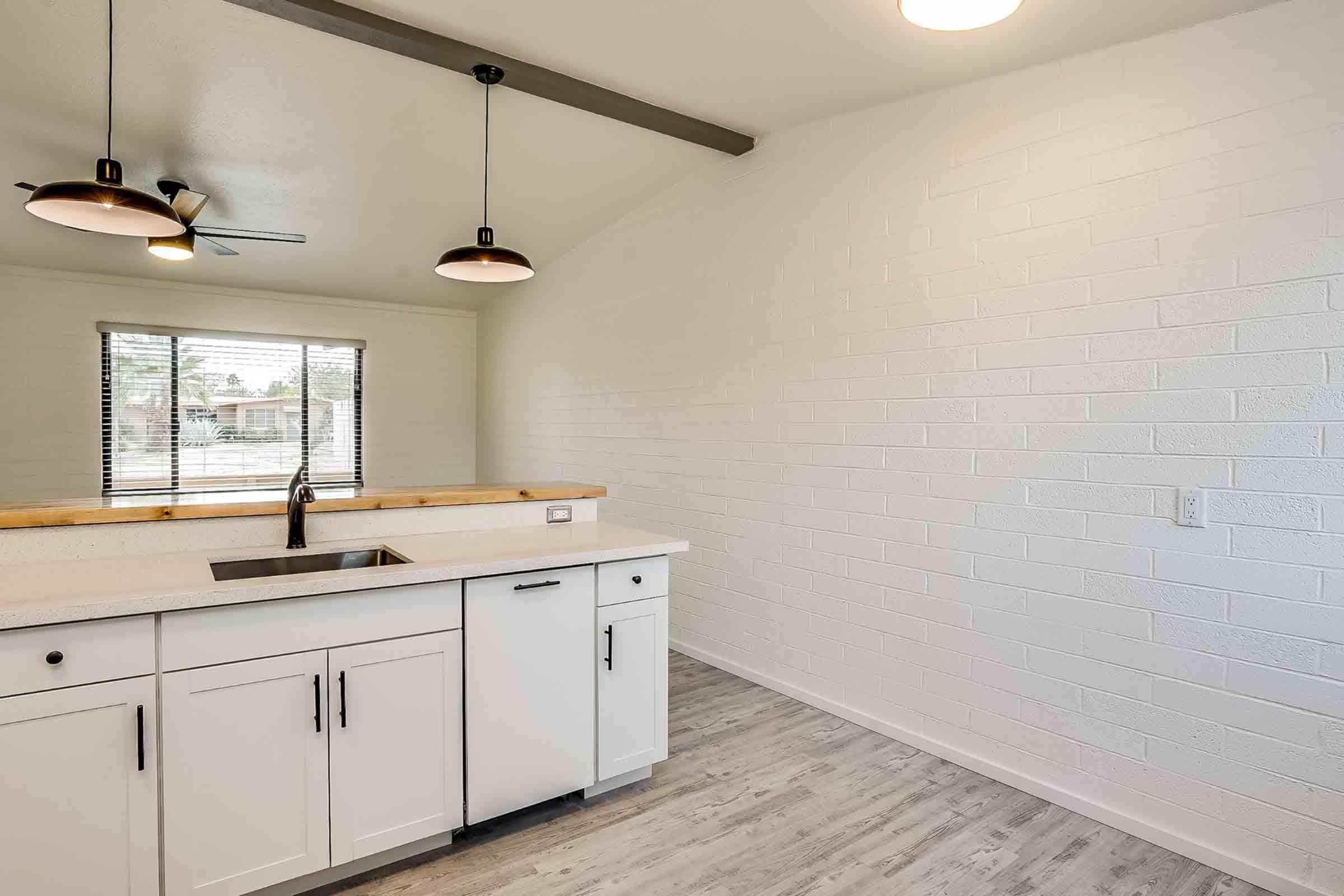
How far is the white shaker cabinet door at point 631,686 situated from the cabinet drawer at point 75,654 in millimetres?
1331

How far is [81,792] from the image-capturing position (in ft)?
5.46

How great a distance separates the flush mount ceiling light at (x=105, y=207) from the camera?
194cm

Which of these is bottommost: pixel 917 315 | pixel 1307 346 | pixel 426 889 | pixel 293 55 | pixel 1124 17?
pixel 426 889

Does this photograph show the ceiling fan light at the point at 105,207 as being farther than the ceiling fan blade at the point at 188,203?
No

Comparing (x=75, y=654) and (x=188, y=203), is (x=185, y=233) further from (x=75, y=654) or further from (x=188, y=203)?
(x=75, y=654)

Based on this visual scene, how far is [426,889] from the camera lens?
2014mm

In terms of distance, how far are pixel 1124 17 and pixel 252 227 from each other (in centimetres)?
533

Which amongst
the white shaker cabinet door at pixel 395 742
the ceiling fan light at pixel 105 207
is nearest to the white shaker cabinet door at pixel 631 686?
the white shaker cabinet door at pixel 395 742

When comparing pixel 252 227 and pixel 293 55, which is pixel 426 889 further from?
pixel 252 227

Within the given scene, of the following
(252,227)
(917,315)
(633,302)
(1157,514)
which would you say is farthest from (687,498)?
(252,227)

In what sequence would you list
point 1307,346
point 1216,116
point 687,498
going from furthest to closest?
1. point 687,498
2. point 1216,116
3. point 1307,346

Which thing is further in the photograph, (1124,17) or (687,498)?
(687,498)

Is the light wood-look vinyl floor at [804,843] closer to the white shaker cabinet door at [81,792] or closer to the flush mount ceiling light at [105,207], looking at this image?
the white shaker cabinet door at [81,792]

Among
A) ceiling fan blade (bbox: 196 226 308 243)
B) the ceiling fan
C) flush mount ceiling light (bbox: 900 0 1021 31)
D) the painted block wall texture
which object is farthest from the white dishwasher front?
ceiling fan blade (bbox: 196 226 308 243)
